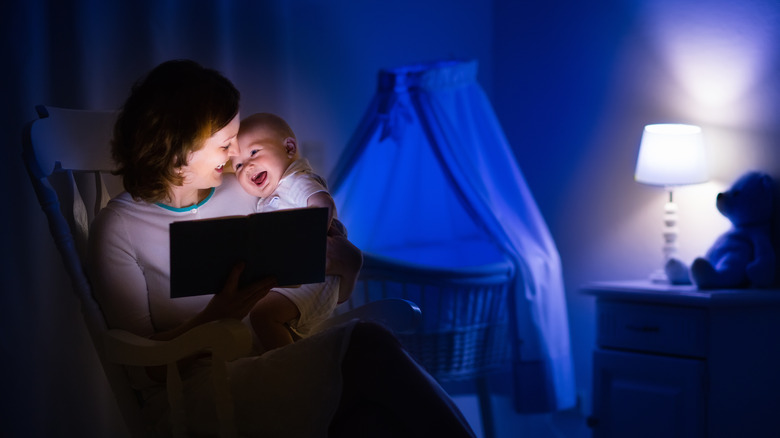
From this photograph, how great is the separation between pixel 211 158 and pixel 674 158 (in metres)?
1.66

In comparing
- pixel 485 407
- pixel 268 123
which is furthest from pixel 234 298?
pixel 485 407

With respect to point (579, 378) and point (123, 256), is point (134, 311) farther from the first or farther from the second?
point (579, 378)

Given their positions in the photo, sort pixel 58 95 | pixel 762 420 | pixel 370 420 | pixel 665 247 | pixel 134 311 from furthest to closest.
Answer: pixel 665 247 < pixel 762 420 < pixel 58 95 < pixel 134 311 < pixel 370 420

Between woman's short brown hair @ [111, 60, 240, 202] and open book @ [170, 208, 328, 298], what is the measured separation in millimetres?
300

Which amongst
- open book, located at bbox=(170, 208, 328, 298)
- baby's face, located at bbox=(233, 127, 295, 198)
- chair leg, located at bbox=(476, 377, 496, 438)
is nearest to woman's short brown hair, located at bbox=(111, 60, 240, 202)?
baby's face, located at bbox=(233, 127, 295, 198)

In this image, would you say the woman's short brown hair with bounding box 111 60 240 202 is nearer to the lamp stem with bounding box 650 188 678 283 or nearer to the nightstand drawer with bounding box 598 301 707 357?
the nightstand drawer with bounding box 598 301 707 357

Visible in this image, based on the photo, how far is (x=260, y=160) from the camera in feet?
5.63

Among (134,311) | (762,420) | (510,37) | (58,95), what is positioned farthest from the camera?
(510,37)

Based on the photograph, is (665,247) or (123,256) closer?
(123,256)

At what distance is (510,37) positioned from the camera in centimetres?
346

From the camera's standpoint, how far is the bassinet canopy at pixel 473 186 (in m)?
2.54

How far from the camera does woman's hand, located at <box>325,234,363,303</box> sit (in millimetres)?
1707

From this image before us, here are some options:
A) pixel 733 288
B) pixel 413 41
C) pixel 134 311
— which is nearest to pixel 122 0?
pixel 134 311

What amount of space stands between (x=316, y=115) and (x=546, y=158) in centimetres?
106
